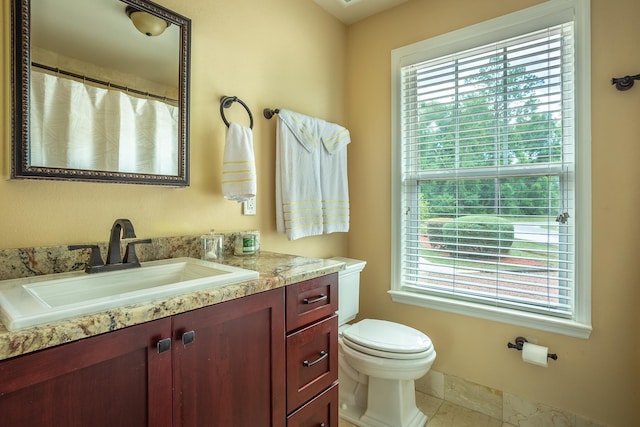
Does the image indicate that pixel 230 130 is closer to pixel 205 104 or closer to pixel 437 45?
pixel 205 104

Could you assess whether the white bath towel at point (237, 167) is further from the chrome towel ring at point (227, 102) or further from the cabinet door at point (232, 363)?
the cabinet door at point (232, 363)

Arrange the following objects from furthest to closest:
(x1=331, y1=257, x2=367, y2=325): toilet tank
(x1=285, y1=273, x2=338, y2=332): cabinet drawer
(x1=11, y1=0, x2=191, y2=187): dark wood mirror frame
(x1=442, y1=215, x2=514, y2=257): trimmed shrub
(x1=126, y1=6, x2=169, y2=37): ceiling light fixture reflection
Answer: (x1=331, y1=257, x2=367, y2=325): toilet tank
(x1=442, y1=215, x2=514, y2=257): trimmed shrub
(x1=126, y1=6, x2=169, y2=37): ceiling light fixture reflection
(x1=285, y1=273, x2=338, y2=332): cabinet drawer
(x1=11, y1=0, x2=191, y2=187): dark wood mirror frame

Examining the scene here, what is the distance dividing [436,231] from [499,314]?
22.3 inches

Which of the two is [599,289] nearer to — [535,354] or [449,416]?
[535,354]

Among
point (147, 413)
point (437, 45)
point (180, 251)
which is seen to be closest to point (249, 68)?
point (180, 251)

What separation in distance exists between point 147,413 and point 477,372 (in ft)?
5.85

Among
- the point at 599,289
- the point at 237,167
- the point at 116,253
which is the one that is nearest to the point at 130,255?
the point at 116,253

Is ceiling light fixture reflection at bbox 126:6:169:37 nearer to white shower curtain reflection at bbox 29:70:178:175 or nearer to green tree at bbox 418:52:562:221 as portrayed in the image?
white shower curtain reflection at bbox 29:70:178:175

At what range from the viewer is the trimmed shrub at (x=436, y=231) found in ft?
6.68

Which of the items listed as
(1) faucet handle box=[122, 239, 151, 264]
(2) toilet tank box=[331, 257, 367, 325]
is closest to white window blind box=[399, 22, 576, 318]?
(2) toilet tank box=[331, 257, 367, 325]

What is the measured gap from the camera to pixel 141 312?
2.46 ft

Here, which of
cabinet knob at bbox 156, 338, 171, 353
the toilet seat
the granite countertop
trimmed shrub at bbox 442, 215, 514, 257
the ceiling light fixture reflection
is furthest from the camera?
trimmed shrub at bbox 442, 215, 514, 257

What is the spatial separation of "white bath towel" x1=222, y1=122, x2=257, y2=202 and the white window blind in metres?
1.10

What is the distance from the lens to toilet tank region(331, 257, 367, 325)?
195cm
